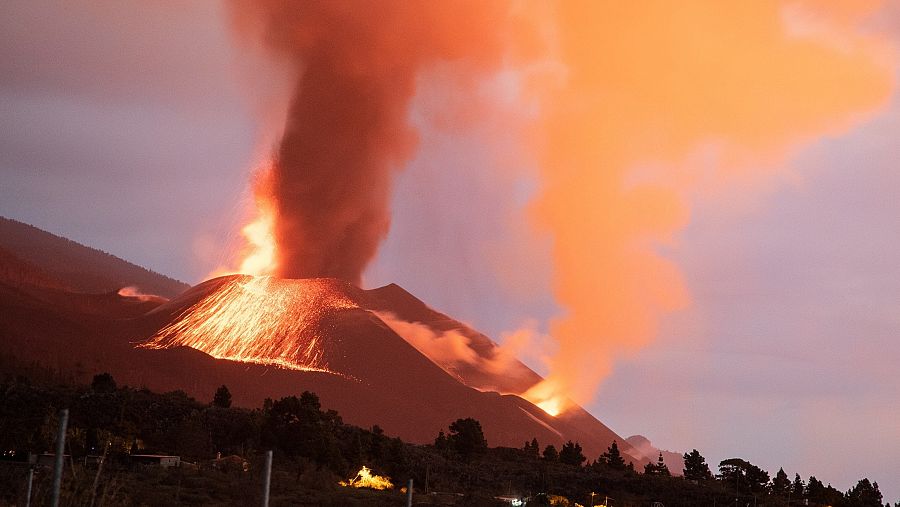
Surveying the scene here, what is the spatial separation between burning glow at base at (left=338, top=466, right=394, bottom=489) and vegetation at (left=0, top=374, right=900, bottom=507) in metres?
0.84

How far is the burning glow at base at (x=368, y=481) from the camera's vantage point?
67969mm

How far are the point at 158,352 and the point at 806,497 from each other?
121 meters

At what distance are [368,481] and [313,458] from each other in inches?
197

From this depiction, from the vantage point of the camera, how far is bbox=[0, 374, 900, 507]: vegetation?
57812 millimetres

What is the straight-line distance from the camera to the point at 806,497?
93438 millimetres

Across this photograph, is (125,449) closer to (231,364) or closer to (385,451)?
(385,451)

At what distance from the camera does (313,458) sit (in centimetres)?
7162

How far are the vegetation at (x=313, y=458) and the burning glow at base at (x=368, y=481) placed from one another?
0.84 meters

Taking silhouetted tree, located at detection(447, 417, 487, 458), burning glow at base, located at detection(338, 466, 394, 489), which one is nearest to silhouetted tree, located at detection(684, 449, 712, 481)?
silhouetted tree, located at detection(447, 417, 487, 458)

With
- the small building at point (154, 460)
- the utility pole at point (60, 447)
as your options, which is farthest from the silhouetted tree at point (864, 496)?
the utility pole at point (60, 447)

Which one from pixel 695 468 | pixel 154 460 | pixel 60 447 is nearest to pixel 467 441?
pixel 695 468

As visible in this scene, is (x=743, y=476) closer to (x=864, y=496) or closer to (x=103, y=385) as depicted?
(x=864, y=496)

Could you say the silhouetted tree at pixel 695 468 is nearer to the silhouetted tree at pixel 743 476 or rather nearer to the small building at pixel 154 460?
the silhouetted tree at pixel 743 476

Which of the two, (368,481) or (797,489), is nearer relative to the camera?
(368,481)
